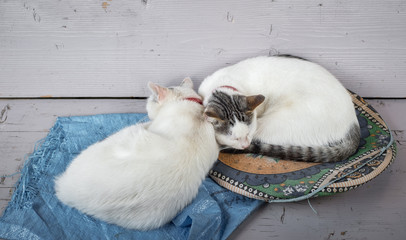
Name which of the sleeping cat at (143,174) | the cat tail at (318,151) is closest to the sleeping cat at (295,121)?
the cat tail at (318,151)

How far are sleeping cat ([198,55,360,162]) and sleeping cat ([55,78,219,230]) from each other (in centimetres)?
15

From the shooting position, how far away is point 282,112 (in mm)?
1599

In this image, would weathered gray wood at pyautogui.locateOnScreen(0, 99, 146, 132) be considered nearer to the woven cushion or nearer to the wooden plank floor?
the wooden plank floor

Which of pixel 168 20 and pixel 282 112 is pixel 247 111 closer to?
pixel 282 112

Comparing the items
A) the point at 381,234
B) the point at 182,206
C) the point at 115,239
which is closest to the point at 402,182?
the point at 381,234

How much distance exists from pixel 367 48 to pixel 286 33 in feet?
1.99

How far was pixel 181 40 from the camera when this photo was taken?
1.98 metres

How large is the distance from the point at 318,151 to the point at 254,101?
0.45 metres

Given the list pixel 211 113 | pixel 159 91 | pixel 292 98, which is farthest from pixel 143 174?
pixel 292 98

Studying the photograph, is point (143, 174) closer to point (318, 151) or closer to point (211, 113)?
point (211, 113)

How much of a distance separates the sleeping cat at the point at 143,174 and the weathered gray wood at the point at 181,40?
2.39ft

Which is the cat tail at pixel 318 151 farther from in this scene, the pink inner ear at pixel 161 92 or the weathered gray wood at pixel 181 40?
the weathered gray wood at pixel 181 40

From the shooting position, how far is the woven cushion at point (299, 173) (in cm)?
144

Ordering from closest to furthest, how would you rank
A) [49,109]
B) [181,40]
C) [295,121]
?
[295,121] → [181,40] → [49,109]
